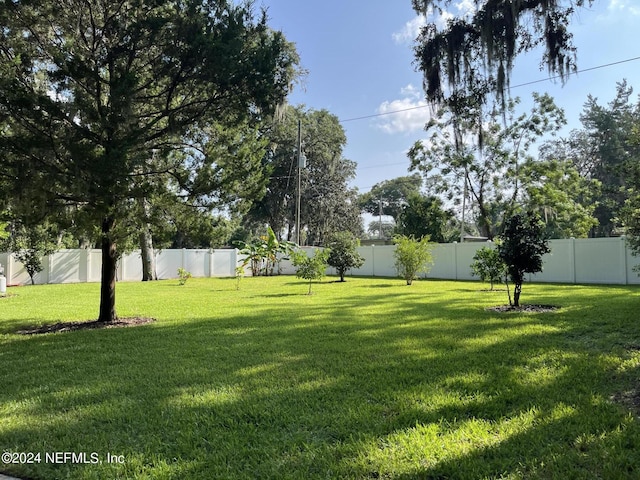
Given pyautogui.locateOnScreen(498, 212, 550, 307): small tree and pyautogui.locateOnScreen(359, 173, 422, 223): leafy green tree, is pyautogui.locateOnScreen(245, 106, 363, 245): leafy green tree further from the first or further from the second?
pyautogui.locateOnScreen(498, 212, 550, 307): small tree

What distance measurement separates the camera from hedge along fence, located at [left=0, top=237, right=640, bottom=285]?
49.2ft

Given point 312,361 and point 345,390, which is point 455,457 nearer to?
point 345,390

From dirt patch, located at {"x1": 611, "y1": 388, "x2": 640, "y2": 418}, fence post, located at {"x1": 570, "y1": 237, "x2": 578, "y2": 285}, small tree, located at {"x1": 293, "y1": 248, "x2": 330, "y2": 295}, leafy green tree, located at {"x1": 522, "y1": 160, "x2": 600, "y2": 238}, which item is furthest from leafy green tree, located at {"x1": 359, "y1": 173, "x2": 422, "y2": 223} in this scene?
dirt patch, located at {"x1": 611, "y1": 388, "x2": 640, "y2": 418}

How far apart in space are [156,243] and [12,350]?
10.3 ft

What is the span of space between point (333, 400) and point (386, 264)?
20376 millimetres

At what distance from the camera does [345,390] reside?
148 inches

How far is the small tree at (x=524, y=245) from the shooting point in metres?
8.38

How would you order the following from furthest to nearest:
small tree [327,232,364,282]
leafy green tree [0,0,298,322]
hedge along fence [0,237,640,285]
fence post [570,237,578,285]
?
small tree [327,232,364,282]
fence post [570,237,578,285]
hedge along fence [0,237,640,285]
leafy green tree [0,0,298,322]

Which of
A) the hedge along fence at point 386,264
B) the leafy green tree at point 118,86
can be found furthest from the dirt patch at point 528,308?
the leafy green tree at point 118,86

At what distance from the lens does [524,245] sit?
27.6 feet

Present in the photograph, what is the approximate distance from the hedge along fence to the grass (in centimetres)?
504

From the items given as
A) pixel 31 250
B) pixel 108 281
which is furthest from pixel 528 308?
Result: pixel 31 250

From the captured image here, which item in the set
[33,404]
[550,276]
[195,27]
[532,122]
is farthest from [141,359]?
[532,122]

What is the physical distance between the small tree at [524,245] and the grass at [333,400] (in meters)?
1.62
